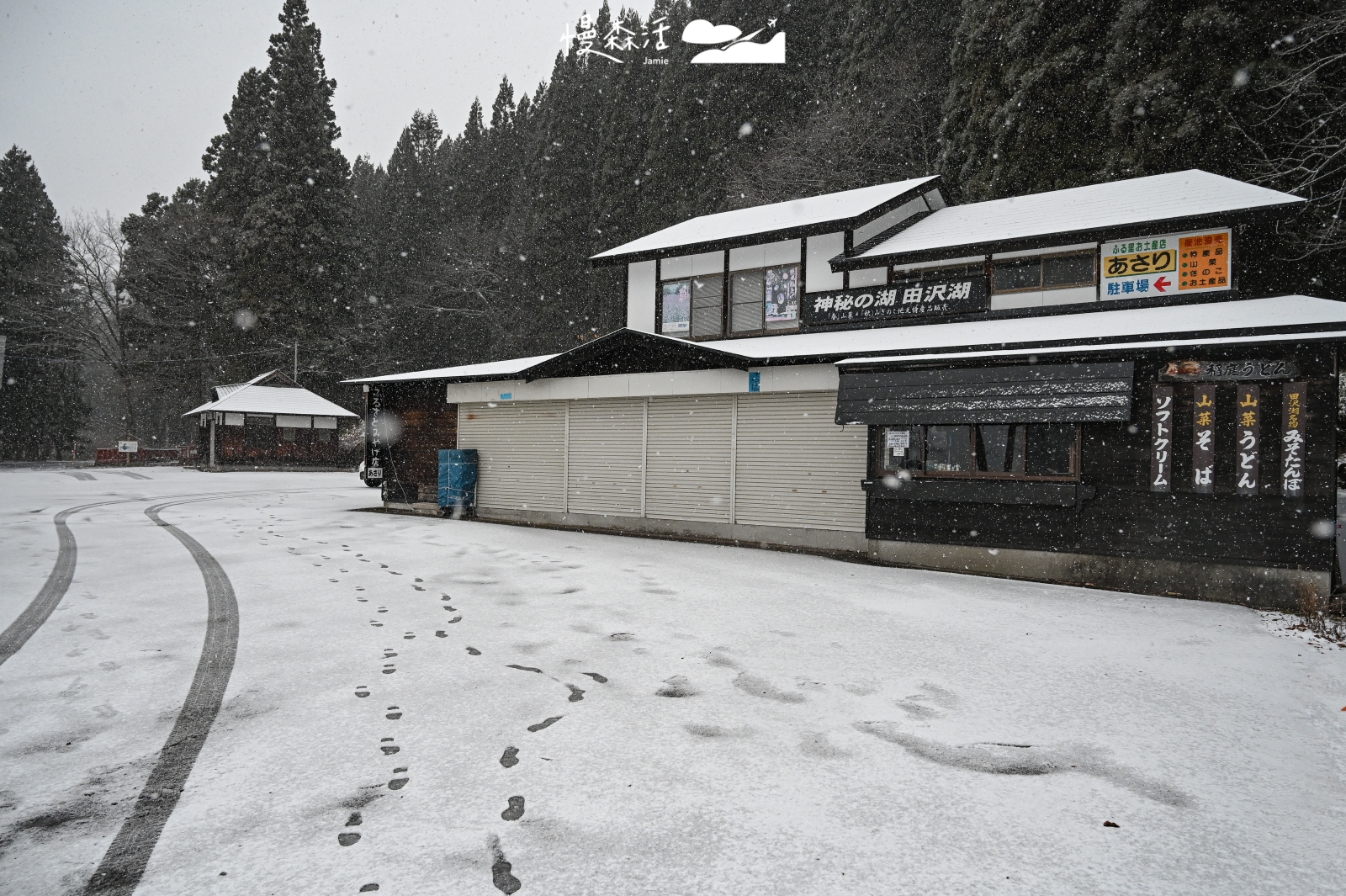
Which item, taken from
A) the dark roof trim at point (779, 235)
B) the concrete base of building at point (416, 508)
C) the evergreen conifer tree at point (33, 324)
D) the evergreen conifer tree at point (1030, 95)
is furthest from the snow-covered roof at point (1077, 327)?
the evergreen conifer tree at point (33, 324)

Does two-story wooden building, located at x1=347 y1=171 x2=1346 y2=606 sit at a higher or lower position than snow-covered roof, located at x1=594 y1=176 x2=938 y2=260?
lower

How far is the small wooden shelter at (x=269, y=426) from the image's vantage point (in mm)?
34625

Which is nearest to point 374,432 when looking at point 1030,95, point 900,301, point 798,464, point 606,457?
point 606,457

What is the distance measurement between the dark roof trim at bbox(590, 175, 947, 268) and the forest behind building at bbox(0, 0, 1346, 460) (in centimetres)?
504

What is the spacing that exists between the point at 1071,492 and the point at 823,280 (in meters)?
6.56

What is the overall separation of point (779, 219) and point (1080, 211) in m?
5.75

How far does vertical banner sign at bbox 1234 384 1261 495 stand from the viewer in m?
8.46

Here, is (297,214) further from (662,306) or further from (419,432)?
(662,306)

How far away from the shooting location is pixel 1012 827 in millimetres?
3141

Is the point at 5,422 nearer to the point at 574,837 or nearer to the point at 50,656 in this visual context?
the point at 50,656

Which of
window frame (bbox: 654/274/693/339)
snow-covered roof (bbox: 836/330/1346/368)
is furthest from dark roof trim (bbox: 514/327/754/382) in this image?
snow-covered roof (bbox: 836/330/1346/368)

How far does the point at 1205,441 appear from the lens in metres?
8.71

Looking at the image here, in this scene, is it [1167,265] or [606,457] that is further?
[606,457]

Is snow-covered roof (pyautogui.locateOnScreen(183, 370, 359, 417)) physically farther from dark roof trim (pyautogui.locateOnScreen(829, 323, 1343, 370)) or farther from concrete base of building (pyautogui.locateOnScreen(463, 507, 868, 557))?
dark roof trim (pyautogui.locateOnScreen(829, 323, 1343, 370))
